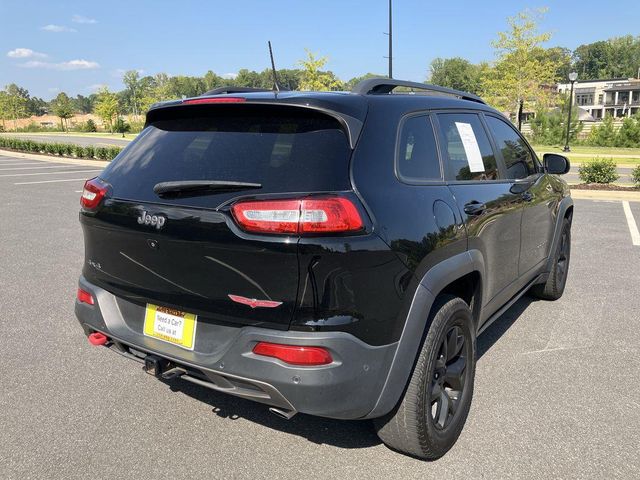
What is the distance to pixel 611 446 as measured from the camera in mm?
2701

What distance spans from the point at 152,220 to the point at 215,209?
1.21 feet

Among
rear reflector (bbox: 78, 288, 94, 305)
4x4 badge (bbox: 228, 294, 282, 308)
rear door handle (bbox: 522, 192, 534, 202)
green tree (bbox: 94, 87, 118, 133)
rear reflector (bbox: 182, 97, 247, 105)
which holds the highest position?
green tree (bbox: 94, 87, 118, 133)

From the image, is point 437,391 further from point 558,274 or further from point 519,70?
point 519,70

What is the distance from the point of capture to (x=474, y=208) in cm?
294

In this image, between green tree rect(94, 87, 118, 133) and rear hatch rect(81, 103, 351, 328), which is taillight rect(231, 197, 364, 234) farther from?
green tree rect(94, 87, 118, 133)

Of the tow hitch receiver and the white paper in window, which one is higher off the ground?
the white paper in window

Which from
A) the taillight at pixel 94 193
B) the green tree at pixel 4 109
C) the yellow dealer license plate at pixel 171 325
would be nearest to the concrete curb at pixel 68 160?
the taillight at pixel 94 193

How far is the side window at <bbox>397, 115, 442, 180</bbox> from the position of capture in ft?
8.24

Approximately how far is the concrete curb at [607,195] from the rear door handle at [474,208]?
1035 cm

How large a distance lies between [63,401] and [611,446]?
10.00 ft

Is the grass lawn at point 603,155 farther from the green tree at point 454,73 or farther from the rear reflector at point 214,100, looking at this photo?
the green tree at point 454,73

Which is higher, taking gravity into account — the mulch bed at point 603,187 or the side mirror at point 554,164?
the side mirror at point 554,164

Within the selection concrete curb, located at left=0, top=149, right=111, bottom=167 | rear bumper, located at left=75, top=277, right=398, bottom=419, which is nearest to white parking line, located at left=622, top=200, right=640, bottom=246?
rear bumper, located at left=75, top=277, right=398, bottom=419

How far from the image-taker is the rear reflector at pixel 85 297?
2788mm
